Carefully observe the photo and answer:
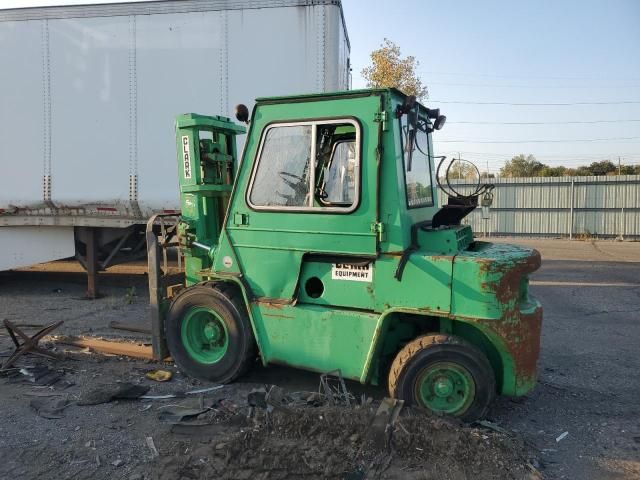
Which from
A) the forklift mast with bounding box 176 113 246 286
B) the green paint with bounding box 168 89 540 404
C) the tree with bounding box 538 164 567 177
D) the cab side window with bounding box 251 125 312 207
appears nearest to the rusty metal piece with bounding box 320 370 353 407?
the green paint with bounding box 168 89 540 404

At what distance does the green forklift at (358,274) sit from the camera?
3.77 metres

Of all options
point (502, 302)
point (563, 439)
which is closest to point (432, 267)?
point (502, 302)

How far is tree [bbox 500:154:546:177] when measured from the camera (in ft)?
135

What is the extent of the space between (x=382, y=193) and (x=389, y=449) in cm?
176

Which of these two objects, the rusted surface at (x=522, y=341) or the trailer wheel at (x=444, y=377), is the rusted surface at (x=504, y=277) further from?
the trailer wheel at (x=444, y=377)

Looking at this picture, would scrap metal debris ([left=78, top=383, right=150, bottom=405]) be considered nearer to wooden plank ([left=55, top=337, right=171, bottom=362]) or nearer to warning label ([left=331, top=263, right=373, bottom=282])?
wooden plank ([left=55, top=337, right=171, bottom=362])

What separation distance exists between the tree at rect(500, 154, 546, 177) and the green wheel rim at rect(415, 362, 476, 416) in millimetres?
39195

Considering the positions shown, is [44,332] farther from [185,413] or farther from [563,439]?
[563,439]

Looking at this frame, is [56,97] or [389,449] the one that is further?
[56,97]

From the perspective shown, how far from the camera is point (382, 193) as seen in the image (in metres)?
3.91

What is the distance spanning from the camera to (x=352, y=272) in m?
4.08

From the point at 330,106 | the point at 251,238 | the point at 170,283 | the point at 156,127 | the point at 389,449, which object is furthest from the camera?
the point at 156,127

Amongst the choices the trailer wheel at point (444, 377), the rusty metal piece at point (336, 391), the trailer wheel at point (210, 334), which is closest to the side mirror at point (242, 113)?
the trailer wheel at point (210, 334)

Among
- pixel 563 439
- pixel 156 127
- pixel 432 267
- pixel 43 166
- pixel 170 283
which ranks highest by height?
pixel 156 127
